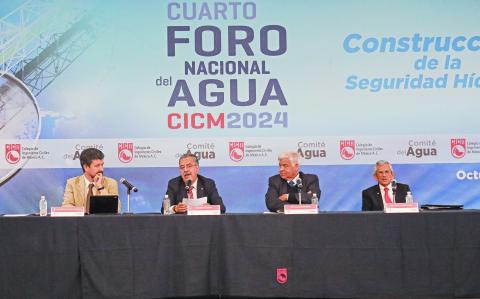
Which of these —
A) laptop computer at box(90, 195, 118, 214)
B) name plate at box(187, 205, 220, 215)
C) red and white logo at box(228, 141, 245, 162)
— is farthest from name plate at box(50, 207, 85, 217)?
red and white logo at box(228, 141, 245, 162)

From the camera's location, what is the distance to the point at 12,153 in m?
5.87

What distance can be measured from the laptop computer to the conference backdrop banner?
1736 millimetres

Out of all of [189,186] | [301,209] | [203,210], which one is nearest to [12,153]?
[189,186]

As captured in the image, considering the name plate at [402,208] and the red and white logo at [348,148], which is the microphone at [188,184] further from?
the red and white logo at [348,148]

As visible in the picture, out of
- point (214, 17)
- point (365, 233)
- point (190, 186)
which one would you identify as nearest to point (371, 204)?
point (365, 233)

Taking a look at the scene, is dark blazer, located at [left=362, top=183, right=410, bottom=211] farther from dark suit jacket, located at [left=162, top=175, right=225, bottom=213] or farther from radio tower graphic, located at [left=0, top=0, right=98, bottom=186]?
radio tower graphic, located at [left=0, top=0, right=98, bottom=186]

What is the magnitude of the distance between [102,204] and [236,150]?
2023 millimetres

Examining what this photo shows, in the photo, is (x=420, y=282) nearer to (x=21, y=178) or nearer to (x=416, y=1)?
(x=416, y=1)

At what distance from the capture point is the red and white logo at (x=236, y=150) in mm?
5965

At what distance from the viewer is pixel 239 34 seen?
596 cm

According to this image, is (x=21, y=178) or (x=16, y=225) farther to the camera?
(x=21, y=178)

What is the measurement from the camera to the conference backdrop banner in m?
5.89

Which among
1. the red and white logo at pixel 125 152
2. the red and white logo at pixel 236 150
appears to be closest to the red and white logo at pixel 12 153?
the red and white logo at pixel 125 152

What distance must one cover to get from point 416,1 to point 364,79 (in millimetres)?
925
